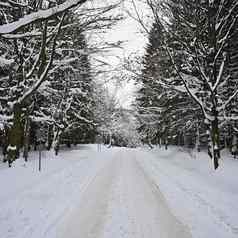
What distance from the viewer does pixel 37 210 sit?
21.9 feet

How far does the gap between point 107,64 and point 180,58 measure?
5755 millimetres

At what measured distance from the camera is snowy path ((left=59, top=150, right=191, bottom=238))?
17.4ft

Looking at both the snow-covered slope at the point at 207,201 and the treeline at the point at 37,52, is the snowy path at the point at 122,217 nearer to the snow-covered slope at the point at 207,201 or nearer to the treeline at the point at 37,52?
the snow-covered slope at the point at 207,201

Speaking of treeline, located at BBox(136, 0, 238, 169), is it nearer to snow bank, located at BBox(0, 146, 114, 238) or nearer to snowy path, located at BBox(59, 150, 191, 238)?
snowy path, located at BBox(59, 150, 191, 238)

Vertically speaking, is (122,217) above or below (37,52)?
below

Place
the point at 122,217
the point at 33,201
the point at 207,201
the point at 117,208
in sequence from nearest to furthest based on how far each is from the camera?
the point at 122,217 → the point at 117,208 → the point at 33,201 → the point at 207,201

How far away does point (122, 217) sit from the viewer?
6.25m

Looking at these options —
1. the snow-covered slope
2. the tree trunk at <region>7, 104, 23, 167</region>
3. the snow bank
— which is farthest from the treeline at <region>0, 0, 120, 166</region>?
the snow-covered slope

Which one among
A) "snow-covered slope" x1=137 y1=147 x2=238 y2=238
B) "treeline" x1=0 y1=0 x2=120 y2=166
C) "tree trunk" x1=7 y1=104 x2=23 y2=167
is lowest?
"snow-covered slope" x1=137 y1=147 x2=238 y2=238

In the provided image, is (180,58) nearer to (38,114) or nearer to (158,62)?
(158,62)

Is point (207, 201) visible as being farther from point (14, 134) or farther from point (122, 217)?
point (14, 134)

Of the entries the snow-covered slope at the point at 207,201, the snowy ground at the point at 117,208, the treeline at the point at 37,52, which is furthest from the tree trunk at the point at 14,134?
the snow-covered slope at the point at 207,201

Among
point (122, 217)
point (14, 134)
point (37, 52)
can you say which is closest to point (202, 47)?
point (37, 52)

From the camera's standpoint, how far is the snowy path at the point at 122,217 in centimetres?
531
